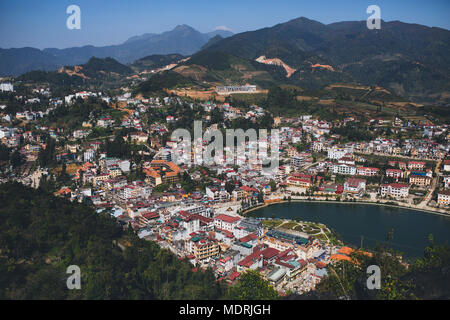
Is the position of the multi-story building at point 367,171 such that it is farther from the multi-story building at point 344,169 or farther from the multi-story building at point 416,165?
the multi-story building at point 416,165

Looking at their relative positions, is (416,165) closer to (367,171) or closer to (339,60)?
(367,171)

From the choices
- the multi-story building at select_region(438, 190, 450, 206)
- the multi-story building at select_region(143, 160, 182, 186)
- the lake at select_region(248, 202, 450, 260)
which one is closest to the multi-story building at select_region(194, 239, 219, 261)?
the lake at select_region(248, 202, 450, 260)

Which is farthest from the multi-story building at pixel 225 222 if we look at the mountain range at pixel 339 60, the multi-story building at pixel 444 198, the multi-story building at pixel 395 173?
the mountain range at pixel 339 60

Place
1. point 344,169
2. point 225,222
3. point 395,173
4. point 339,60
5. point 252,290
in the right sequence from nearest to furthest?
point 252,290 < point 225,222 < point 395,173 < point 344,169 < point 339,60

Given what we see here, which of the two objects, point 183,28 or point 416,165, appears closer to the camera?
point 416,165

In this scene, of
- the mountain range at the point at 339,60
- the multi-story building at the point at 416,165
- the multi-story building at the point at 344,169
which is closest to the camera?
the multi-story building at the point at 344,169

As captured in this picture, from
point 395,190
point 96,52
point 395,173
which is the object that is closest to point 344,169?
point 395,173

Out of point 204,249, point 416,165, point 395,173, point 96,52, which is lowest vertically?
point 204,249
